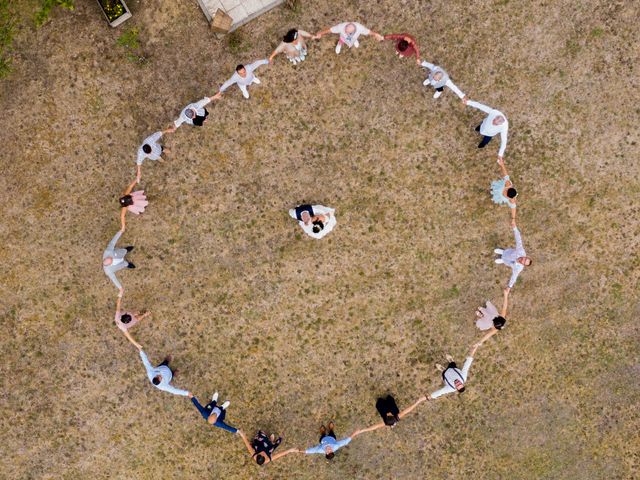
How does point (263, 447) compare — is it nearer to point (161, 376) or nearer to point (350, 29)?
point (161, 376)

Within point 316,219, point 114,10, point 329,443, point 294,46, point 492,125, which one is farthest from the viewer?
point 329,443

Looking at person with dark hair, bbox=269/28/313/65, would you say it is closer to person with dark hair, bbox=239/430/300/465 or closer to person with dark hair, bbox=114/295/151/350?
person with dark hair, bbox=114/295/151/350

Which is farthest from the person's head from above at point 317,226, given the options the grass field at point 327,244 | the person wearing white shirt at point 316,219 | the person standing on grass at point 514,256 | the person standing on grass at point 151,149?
the person standing on grass at point 514,256

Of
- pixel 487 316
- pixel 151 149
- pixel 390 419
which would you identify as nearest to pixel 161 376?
pixel 151 149

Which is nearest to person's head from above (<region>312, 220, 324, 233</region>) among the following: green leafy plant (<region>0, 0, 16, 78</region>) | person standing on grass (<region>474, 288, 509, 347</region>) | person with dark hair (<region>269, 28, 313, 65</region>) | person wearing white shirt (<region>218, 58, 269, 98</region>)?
person wearing white shirt (<region>218, 58, 269, 98</region>)

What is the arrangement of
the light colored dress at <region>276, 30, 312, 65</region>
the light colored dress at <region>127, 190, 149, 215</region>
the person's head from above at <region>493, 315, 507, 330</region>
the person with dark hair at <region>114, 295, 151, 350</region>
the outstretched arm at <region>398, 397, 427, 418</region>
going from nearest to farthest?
the light colored dress at <region>276, 30, 312, 65</region> → the person's head from above at <region>493, 315, 507, 330</region> → the light colored dress at <region>127, 190, 149, 215</region> → the person with dark hair at <region>114, 295, 151, 350</region> → the outstretched arm at <region>398, 397, 427, 418</region>

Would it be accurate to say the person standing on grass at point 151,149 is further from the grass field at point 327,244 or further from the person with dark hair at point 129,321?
the person with dark hair at point 129,321
